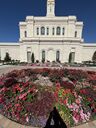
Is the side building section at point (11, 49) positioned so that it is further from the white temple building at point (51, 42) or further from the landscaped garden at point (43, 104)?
the landscaped garden at point (43, 104)

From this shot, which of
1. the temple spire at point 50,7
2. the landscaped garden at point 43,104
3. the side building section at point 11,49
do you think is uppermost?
the temple spire at point 50,7

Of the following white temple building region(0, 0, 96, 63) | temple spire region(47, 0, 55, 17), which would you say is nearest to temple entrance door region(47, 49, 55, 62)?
white temple building region(0, 0, 96, 63)

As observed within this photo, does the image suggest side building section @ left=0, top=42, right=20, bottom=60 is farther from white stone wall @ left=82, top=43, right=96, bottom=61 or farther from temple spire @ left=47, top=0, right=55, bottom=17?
white stone wall @ left=82, top=43, right=96, bottom=61

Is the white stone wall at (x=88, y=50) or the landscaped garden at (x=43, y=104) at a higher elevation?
the white stone wall at (x=88, y=50)

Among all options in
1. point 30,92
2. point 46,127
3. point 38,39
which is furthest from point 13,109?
point 38,39

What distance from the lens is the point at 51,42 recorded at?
38.8 meters

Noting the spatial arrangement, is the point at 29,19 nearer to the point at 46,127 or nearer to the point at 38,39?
the point at 38,39

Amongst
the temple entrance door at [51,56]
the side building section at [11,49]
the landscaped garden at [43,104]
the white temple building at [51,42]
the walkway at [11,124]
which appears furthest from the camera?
the side building section at [11,49]

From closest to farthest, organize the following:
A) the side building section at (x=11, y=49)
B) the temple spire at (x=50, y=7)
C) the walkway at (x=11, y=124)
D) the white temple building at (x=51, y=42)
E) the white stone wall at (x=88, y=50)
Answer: the walkway at (x=11, y=124) < the white temple building at (x=51, y=42) < the white stone wall at (x=88, y=50) < the side building section at (x=11, y=49) < the temple spire at (x=50, y=7)

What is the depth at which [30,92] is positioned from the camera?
446 centimetres

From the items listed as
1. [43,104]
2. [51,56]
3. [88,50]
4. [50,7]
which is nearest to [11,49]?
[51,56]

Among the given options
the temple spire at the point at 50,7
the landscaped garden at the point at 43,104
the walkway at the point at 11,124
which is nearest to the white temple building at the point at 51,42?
the temple spire at the point at 50,7

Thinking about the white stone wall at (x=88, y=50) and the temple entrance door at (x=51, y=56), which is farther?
the white stone wall at (x=88, y=50)

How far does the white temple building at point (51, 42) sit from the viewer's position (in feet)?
127
